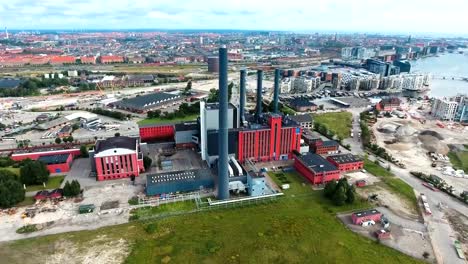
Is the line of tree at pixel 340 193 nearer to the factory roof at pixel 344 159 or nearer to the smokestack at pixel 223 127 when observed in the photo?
the factory roof at pixel 344 159

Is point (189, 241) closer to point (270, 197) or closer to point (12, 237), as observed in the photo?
point (270, 197)

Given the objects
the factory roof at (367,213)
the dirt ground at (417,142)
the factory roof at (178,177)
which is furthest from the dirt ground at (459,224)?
the factory roof at (178,177)

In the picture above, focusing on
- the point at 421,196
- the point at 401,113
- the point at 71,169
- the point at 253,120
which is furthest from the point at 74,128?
the point at 401,113

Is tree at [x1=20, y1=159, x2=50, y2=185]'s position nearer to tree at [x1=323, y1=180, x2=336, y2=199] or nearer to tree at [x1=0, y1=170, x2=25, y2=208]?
tree at [x1=0, y1=170, x2=25, y2=208]

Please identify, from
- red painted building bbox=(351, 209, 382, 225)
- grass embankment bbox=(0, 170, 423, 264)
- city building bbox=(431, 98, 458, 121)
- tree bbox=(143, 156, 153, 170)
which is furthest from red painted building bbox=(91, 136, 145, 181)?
city building bbox=(431, 98, 458, 121)

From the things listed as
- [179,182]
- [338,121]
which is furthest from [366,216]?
[338,121]

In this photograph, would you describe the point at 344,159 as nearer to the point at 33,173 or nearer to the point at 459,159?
the point at 459,159
